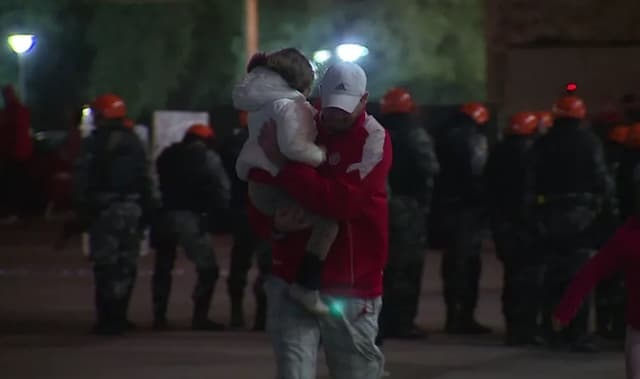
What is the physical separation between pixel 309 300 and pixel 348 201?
44 centimetres

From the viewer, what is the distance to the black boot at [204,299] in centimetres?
1338

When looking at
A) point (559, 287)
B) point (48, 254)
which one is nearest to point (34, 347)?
point (559, 287)

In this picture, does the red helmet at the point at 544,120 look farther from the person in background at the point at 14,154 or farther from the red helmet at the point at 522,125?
the person in background at the point at 14,154

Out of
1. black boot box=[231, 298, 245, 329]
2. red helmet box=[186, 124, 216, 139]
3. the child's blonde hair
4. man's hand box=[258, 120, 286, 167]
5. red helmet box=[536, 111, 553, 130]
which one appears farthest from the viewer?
black boot box=[231, 298, 245, 329]

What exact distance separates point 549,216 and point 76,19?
2530cm

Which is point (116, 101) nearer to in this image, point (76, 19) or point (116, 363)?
point (116, 363)

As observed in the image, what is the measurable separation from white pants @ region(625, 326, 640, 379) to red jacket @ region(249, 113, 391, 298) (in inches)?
56.2

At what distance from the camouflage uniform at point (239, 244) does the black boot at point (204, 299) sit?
27 cm

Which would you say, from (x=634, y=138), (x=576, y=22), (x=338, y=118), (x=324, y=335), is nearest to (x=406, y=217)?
(x=634, y=138)

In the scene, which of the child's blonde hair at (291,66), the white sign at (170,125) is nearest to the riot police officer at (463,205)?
the white sign at (170,125)

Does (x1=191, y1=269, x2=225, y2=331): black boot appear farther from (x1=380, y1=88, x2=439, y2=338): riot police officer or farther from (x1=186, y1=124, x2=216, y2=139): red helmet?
(x1=380, y1=88, x2=439, y2=338): riot police officer

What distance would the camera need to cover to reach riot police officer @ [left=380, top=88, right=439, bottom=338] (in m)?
12.5

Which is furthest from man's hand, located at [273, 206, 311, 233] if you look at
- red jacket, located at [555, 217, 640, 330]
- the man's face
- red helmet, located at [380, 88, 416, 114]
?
red helmet, located at [380, 88, 416, 114]

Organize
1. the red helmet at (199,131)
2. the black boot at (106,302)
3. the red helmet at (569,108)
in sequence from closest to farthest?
the red helmet at (569,108) → the black boot at (106,302) → the red helmet at (199,131)
